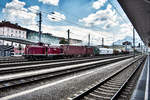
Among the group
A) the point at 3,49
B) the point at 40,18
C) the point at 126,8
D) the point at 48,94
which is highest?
the point at 40,18

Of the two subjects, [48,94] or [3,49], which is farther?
[3,49]

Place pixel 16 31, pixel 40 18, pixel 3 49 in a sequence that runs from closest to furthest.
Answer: pixel 40 18
pixel 3 49
pixel 16 31

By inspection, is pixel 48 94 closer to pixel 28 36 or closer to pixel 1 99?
pixel 1 99

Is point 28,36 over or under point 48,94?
over

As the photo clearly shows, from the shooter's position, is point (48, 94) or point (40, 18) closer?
point (48, 94)

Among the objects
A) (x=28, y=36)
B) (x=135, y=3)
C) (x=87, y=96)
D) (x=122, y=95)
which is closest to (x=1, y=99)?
(x=87, y=96)

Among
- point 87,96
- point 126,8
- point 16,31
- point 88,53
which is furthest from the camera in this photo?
point 16,31

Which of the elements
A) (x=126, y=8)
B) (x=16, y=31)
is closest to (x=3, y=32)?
Result: (x=16, y=31)

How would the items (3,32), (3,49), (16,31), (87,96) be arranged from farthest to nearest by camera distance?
(16,31) < (3,32) < (3,49) < (87,96)

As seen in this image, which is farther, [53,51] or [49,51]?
[53,51]

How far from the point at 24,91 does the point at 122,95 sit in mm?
4942

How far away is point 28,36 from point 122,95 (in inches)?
4068

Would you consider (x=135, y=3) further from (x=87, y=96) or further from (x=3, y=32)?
(x=3, y=32)

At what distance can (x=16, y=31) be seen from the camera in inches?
3711
